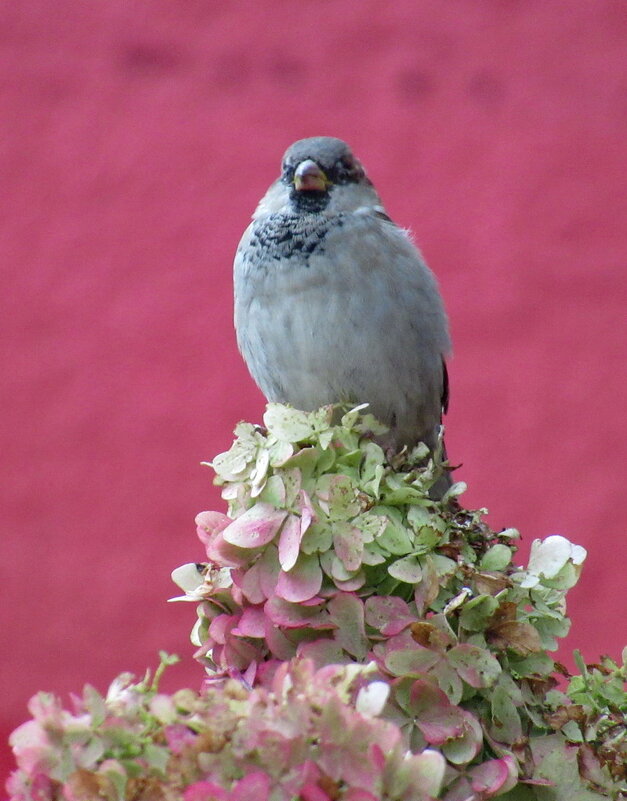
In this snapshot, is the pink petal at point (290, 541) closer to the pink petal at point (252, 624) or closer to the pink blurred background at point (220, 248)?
the pink petal at point (252, 624)

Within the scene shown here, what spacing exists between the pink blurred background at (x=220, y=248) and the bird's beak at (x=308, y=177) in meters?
0.96

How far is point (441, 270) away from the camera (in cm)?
239

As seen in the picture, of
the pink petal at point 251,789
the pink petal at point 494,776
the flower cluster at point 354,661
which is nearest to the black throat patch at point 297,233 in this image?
the flower cluster at point 354,661

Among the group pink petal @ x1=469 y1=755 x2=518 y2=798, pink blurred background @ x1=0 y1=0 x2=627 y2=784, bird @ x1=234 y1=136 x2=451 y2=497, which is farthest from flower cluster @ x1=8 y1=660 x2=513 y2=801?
pink blurred background @ x1=0 y1=0 x2=627 y2=784

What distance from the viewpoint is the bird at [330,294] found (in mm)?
1453

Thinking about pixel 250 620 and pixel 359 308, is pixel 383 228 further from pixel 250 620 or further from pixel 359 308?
pixel 250 620

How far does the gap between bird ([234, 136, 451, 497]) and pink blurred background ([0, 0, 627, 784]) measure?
2.72ft

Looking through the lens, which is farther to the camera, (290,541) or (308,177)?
(308,177)

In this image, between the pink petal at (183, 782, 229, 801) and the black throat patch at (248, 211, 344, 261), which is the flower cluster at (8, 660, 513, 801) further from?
the black throat patch at (248, 211, 344, 261)

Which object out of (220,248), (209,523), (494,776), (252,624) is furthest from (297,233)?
(220,248)

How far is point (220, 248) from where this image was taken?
2385 mm

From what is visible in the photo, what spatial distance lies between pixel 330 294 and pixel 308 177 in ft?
0.51

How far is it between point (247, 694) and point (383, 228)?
3.02 feet

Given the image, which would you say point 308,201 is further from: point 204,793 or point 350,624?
point 204,793
